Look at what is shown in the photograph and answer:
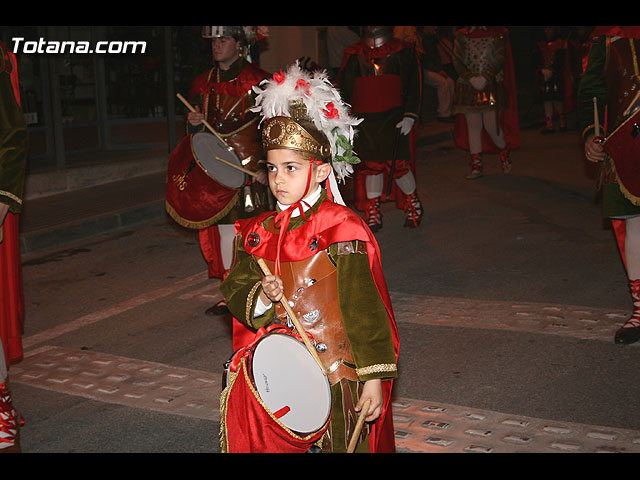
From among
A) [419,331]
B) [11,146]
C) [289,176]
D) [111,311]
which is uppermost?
[11,146]

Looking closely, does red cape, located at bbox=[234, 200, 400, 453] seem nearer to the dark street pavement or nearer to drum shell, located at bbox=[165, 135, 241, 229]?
the dark street pavement

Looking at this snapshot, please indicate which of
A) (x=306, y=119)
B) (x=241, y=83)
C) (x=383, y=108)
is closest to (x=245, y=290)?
(x=306, y=119)

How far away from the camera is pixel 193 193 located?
19.6 feet

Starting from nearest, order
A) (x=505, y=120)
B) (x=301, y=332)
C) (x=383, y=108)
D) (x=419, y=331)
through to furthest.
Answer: (x=301, y=332) < (x=419, y=331) < (x=383, y=108) < (x=505, y=120)

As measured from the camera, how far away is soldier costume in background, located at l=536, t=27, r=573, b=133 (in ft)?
52.2

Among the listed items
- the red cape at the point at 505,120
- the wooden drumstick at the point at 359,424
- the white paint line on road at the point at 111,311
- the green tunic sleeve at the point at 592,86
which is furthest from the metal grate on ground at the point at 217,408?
the red cape at the point at 505,120

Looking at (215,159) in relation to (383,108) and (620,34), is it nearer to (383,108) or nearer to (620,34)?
(620,34)

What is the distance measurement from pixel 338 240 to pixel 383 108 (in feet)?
19.2

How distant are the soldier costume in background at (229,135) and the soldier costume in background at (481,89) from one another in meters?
5.66

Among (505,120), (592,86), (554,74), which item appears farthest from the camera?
(554,74)

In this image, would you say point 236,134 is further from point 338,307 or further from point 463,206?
point 463,206

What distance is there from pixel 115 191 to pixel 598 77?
24.3 ft

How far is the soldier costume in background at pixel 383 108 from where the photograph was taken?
338 inches

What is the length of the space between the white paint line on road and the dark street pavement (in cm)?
2
